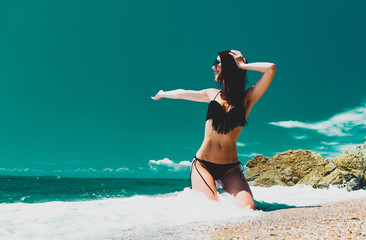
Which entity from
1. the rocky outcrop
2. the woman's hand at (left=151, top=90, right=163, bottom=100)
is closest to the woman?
the woman's hand at (left=151, top=90, right=163, bottom=100)

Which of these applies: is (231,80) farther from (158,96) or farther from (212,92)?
(158,96)

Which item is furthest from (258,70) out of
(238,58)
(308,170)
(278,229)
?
(308,170)

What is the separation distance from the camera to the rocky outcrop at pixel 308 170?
33.7 ft

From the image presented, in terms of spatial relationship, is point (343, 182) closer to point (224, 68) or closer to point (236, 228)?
point (224, 68)

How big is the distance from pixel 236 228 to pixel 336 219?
1.12m

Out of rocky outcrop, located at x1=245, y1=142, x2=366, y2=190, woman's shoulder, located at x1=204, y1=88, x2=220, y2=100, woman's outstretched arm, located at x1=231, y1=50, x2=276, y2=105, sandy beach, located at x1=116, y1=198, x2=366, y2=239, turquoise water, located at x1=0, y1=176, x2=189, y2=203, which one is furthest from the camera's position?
turquoise water, located at x1=0, y1=176, x2=189, y2=203

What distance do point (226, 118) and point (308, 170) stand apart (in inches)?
372

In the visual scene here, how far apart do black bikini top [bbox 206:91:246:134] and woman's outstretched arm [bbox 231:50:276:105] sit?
0.30 m

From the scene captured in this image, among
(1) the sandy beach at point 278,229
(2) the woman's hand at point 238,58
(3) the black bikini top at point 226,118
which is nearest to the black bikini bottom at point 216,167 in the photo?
(3) the black bikini top at point 226,118

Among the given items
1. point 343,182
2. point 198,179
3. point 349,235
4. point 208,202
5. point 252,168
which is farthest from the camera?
point 252,168

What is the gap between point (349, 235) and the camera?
208 centimetres

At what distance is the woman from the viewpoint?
13.7 ft

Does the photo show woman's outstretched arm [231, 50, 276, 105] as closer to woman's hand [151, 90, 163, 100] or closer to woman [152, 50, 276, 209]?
woman [152, 50, 276, 209]

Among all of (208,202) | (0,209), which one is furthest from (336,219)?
(0,209)
